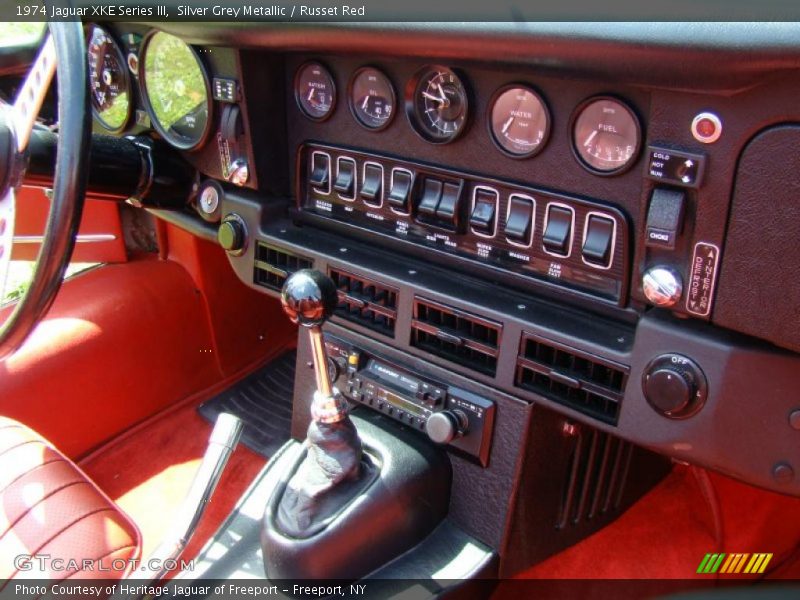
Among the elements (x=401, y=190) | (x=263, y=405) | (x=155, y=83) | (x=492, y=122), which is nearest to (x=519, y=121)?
(x=492, y=122)

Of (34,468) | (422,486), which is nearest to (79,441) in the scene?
(34,468)

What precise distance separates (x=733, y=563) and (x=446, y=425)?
2.54 feet

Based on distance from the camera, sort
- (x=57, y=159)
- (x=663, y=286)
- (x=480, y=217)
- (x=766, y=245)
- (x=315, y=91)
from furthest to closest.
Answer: (x=315, y=91)
(x=480, y=217)
(x=57, y=159)
(x=663, y=286)
(x=766, y=245)

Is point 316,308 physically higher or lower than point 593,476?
higher

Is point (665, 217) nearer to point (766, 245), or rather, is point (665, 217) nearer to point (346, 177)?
point (766, 245)

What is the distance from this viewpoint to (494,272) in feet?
4.35

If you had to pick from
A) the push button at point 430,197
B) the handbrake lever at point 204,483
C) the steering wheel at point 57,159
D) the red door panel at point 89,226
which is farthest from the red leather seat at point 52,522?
the push button at point 430,197

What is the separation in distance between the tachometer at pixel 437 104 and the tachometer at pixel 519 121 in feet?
0.18

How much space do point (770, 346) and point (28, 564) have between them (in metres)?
1.22

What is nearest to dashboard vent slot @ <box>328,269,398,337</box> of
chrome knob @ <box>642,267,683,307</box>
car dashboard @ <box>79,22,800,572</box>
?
car dashboard @ <box>79,22,800,572</box>

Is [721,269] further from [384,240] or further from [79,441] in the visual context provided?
[79,441]

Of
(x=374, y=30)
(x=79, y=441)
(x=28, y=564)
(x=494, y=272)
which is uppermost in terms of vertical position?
(x=374, y=30)

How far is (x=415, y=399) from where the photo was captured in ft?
4.77

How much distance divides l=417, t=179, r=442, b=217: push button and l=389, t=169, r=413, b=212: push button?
0.09ft
